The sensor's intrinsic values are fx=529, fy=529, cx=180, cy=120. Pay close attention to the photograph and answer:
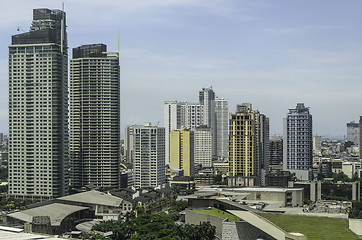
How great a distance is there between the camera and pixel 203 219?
169 feet

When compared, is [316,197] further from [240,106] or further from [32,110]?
[32,110]

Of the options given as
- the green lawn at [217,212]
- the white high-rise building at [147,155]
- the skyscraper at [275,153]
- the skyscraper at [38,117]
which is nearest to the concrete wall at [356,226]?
the green lawn at [217,212]

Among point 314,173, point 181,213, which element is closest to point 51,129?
point 181,213

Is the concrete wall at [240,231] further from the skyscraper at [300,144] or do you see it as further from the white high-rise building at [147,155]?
the skyscraper at [300,144]

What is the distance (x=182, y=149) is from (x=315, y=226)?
75360mm

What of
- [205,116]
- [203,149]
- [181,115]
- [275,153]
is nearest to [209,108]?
[205,116]

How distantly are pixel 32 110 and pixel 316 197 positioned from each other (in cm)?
4238

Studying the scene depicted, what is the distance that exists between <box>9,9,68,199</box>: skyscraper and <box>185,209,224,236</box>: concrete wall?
956 inches

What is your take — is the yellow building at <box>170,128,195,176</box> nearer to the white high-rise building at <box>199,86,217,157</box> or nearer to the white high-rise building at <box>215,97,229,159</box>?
the white high-rise building at <box>215,97,229,159</box>

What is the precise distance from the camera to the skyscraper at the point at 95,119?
81.6 m

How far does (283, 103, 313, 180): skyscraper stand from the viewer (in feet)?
335

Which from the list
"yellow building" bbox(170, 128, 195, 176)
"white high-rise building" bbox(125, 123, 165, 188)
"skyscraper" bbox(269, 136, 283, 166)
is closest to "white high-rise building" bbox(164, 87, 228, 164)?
"skyscraper" bbox(269, 136, 283, 166)

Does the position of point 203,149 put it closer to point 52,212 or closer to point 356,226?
point 52,212

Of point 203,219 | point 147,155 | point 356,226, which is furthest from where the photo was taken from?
point 147,155
